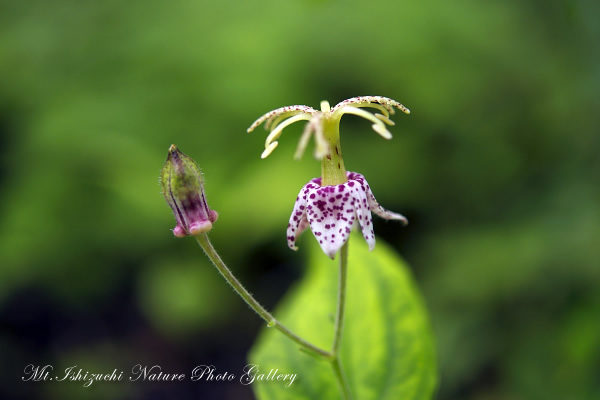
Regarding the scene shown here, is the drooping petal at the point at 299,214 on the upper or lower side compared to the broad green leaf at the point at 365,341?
upper

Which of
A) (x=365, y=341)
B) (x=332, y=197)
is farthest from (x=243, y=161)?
(x=332, y=197)

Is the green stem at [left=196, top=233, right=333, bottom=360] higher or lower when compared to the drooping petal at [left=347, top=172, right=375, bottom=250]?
lower

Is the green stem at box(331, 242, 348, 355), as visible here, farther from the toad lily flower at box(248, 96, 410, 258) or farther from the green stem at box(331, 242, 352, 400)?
the toad lily flower at box(248, 96, 410, 258)

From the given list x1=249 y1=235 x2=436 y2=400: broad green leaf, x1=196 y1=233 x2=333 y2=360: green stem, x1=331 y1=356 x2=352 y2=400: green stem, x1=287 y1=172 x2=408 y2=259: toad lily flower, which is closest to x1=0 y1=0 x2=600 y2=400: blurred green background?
x1=249 y1=235 x2=436 y2=400: broad green leaf

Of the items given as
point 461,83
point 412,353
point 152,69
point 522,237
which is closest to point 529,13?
point 461,83

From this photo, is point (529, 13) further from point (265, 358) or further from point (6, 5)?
point (6, 5)

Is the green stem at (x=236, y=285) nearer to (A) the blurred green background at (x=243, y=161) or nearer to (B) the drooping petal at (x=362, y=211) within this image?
(B) the drooping petal at (x=362, y=211)

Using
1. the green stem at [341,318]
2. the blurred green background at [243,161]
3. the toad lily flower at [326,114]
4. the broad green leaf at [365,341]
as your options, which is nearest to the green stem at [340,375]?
the green stem at [341,318]
